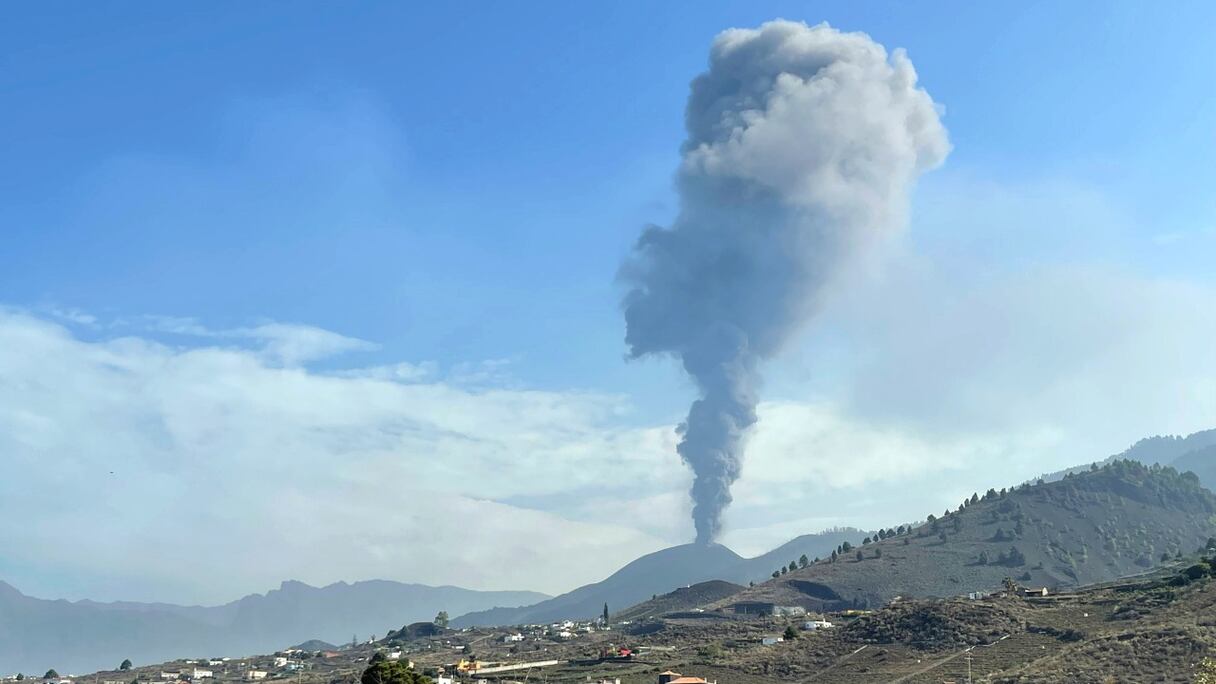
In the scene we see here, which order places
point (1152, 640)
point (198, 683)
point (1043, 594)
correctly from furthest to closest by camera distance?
point (198, 683) < point (1043, 594) < point (1152, 640)

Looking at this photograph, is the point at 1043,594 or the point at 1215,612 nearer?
the point at 1215,612

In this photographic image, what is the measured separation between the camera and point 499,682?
141125mm

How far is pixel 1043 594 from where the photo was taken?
173750 mm

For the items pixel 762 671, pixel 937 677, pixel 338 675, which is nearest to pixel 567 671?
pixel 762 671

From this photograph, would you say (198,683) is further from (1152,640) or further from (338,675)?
(1152,640)

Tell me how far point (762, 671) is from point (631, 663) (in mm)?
25754

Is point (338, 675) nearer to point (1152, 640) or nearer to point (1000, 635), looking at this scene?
point (1000, 635)

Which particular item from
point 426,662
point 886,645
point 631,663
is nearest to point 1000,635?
point 886,645

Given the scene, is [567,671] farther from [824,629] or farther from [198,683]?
[198,683]

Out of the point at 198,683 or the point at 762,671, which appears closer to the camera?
the point at 762,671

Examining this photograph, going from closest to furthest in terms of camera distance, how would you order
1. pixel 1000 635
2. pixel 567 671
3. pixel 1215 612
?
pixel 1215 612, pixel 1000 635, pixel 567 671

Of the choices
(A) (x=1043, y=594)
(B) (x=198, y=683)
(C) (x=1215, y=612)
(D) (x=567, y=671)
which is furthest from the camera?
(B) (x=198, y=683)

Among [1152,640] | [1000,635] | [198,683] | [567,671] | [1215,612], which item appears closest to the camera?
[1152,640]

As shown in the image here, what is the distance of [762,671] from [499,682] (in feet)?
113
